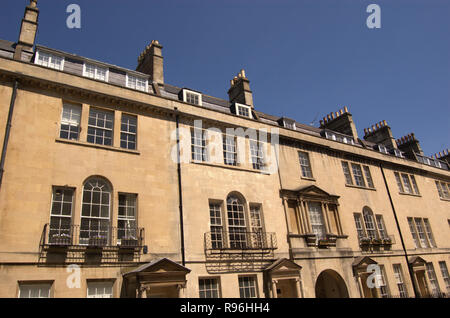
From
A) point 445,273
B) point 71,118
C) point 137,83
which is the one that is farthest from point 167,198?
point 445,273

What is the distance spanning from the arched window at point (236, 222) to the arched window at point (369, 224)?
403 inches

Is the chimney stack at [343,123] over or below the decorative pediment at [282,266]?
over

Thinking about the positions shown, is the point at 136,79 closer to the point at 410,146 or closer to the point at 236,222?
the point at 236,222

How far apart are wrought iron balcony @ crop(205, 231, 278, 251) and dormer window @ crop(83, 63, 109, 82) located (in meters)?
9.08

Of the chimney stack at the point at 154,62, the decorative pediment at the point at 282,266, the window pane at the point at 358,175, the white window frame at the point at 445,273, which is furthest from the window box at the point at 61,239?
the white window frame at the point at 445,273

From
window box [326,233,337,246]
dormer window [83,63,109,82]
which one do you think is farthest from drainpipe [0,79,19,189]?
window box [326,233,337,246]

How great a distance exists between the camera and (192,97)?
18.8 meters

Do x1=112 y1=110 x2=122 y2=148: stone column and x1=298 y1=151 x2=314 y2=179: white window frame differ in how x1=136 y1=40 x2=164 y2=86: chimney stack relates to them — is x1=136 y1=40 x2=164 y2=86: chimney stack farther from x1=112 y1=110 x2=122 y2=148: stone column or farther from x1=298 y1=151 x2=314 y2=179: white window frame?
x1=298 y1=151 x2=314 y2=179: white window frame

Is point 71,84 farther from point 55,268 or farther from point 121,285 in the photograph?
point 121,285

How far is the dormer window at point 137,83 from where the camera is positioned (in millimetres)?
17000

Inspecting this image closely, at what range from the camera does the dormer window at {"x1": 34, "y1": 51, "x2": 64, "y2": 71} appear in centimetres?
1462

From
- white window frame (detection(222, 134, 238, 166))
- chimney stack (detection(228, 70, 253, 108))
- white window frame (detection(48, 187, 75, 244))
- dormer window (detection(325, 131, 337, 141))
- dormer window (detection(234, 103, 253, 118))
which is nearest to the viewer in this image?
white window frame (detection(48, 187, 75, 244))

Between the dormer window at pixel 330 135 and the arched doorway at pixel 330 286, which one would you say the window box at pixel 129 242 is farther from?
the dormer window at pixel 330 135
